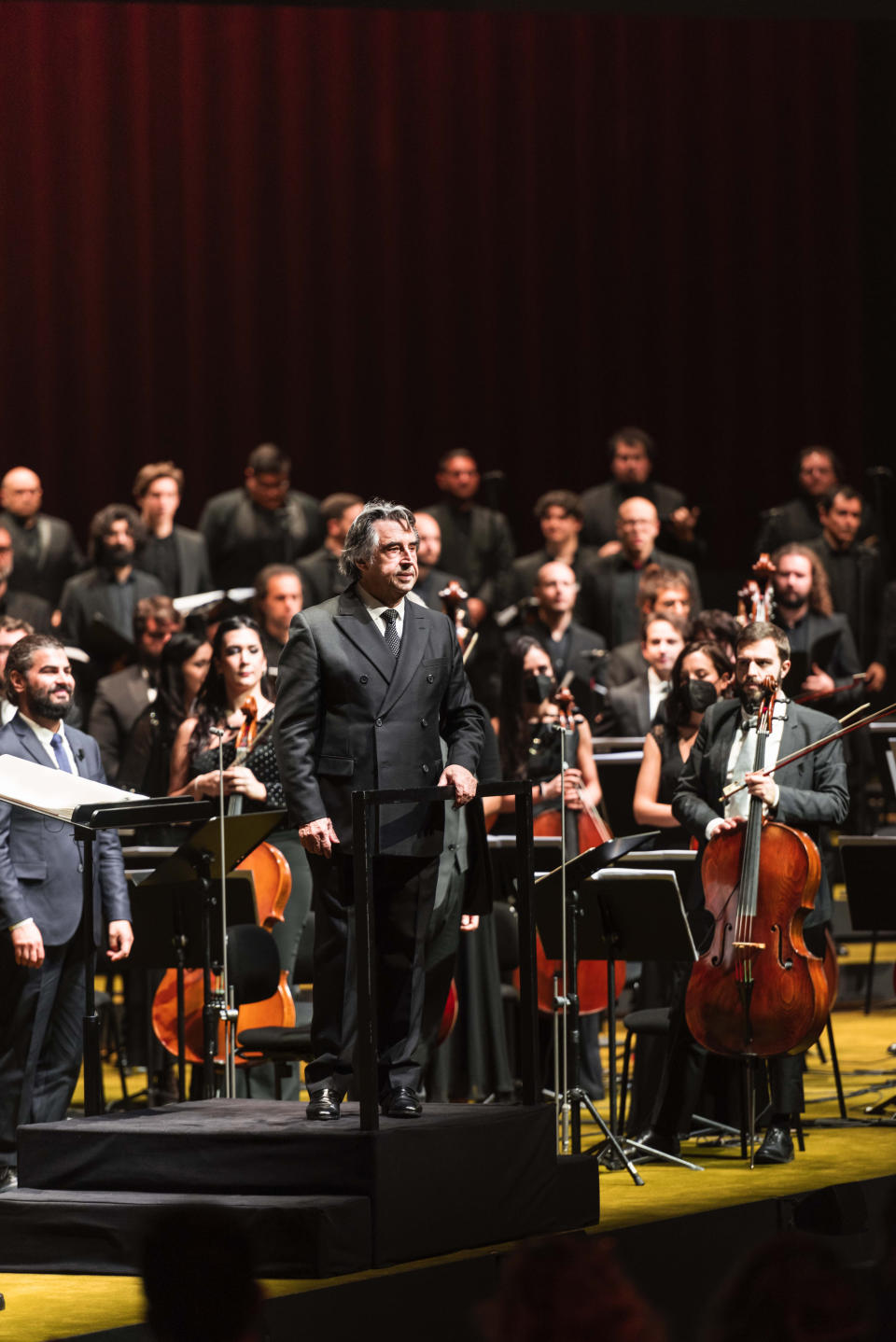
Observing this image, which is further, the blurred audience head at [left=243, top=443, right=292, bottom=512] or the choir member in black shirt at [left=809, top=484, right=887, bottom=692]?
the blurred audience head at [left=243, top=443, right=292, bottom=512]

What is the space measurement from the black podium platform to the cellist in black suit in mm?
954

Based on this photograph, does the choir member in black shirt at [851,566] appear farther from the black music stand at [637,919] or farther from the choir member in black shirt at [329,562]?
the black music stand at [637,919]

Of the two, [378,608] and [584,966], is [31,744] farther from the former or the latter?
[584,966]

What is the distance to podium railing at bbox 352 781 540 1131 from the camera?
4293 mm

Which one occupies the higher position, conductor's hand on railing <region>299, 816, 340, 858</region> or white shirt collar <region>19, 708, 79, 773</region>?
white shirt collar <region>19, 708, 79, 773</region>

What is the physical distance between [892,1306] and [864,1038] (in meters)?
5.18

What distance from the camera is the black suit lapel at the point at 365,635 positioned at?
472cm

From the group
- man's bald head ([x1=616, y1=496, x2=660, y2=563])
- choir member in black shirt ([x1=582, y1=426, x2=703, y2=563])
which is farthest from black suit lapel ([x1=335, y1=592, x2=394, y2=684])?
choir member in black shirt ([x1=582, y1=426, x2=703, y2=563])

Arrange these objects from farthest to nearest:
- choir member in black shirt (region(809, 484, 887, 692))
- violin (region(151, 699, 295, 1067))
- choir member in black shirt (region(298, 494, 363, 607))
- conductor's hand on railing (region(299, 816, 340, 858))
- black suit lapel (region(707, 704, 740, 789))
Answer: choir member in black shirt (region(298, 494, 363, 607)) < choir member in black shirt (region(809, 484, 887, 692)) < violin (region(151, 699, 295, 1067)) < black suit lapel (region(707, 704, 740, 789)) < conductor's hand on railing (region(299, 816, 340, 858))

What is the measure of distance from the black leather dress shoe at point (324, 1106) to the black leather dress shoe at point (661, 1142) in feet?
4.72

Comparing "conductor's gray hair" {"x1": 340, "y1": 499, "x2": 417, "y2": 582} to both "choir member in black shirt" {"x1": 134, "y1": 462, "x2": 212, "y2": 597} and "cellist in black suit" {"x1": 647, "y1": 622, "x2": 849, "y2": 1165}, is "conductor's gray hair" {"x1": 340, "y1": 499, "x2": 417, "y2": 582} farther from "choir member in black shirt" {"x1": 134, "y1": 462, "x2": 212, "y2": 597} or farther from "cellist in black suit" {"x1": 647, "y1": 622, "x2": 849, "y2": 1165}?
"choir member in black shirt" {"x1": 134, "y1": 462, "x2": 212, "y2": 597}

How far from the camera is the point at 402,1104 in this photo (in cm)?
460

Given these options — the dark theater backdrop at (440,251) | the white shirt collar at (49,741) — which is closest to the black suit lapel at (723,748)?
the white shirt collar at (49,741)

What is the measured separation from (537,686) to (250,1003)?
135 cm
